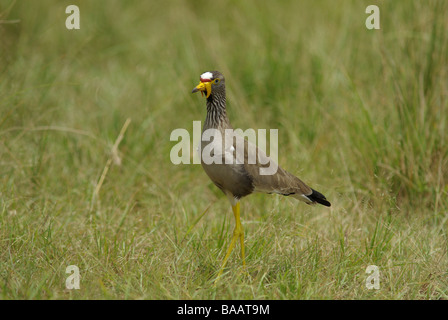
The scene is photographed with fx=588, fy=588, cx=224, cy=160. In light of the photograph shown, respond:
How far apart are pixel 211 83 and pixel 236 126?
6.76 feet

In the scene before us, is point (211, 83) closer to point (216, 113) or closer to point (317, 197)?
point (216, 113)

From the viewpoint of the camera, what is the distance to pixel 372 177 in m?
4.56

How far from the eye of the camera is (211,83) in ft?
12.7

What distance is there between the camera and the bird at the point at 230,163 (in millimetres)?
3770

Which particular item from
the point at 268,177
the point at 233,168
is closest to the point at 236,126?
the point at 268,177

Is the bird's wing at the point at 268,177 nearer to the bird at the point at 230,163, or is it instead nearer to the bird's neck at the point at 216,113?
the bird at the point at 230,163

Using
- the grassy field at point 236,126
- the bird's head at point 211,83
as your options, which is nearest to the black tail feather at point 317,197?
the grassy field at point 236,126

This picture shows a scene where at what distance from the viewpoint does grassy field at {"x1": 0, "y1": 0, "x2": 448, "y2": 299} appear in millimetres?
3820

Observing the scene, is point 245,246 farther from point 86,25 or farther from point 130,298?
point 86,25

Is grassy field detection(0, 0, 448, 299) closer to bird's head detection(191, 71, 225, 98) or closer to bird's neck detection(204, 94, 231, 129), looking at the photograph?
bird's neck detection(204, 94, 231, 129)

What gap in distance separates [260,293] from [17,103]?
293 centimetres

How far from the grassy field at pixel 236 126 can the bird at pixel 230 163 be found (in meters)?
0.31

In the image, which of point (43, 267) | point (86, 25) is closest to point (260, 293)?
point (43, 267)

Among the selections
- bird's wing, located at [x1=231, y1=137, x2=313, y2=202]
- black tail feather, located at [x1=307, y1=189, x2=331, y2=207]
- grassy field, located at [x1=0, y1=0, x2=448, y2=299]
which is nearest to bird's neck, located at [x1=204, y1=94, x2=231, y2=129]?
bird's wing, located at [x1=231, y1=137, x2=313, y2=202]
